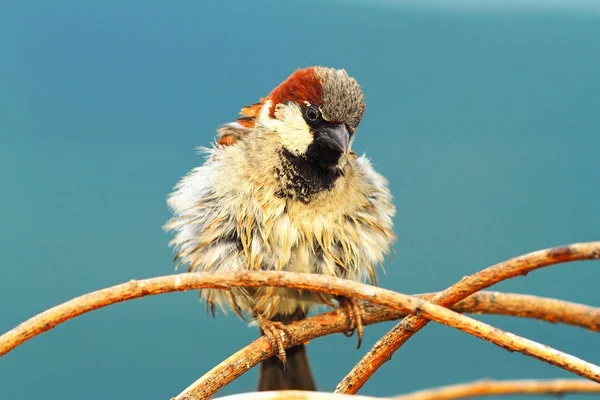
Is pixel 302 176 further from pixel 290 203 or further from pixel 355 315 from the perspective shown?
pixel 355 315

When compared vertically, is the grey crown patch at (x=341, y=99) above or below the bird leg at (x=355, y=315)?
above

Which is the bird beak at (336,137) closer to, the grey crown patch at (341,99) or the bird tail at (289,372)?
the grey crown patch at (341,99)

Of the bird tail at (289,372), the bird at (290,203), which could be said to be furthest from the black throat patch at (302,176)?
the bird tail at (289,372)

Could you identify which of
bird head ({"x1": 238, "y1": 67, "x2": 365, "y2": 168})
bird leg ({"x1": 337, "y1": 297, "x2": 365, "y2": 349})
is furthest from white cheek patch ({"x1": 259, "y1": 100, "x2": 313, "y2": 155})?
bird leg ({"x1": 337, "y1": 297, "x2": 365, "y2": 349})

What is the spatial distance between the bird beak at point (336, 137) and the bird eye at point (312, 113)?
0.03 m

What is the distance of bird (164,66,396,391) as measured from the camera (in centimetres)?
154

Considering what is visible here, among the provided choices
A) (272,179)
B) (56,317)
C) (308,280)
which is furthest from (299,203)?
(56,317)

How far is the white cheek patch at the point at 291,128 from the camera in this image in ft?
5.14

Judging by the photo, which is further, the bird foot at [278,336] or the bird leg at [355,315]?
the bird leg at [355,315]

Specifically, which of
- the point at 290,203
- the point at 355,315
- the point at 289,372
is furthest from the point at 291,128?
the point at 289,372

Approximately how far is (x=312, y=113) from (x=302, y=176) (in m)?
0.16

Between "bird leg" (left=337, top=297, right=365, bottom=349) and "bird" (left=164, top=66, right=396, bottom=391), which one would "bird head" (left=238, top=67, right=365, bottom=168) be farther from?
"bird leg" (left=337, top=297, right=365, bottom=349)

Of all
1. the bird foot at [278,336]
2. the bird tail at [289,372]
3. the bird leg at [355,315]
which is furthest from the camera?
the bird tail at [289,372]

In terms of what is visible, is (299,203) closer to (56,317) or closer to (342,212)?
(342,212)
